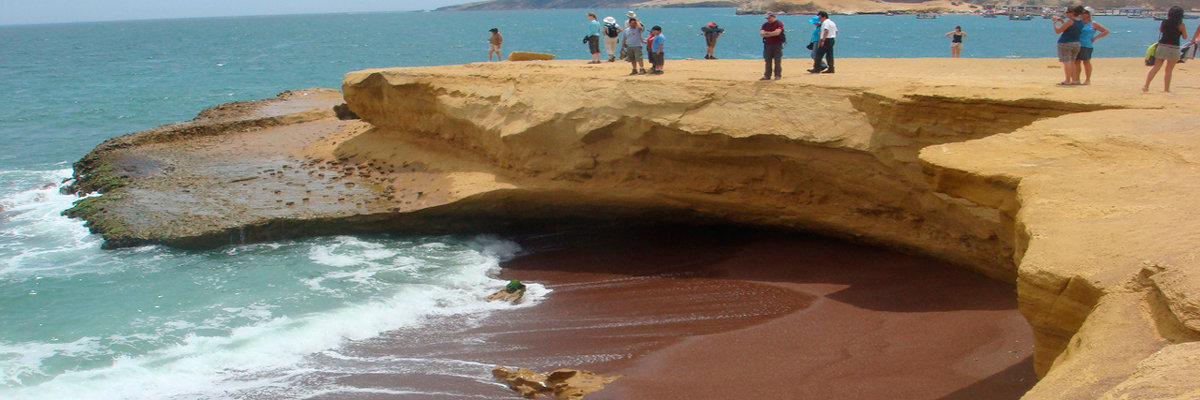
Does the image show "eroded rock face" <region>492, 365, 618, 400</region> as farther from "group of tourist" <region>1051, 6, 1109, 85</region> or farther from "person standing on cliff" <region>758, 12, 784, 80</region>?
"group of tourist" <region>1051, 6, 1109, 85</region>

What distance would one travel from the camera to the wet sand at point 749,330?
25.6 ft

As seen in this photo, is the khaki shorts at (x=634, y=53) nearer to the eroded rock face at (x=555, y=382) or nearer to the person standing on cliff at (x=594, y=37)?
the person standing on cliff at (x=594, y=37)

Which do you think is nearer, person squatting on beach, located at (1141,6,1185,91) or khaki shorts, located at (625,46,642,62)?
person squatting on beach, located at (1141,6,1185,91)

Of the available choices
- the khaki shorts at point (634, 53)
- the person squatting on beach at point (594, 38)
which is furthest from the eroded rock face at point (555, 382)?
the person squatting on beach at point (594, 38)

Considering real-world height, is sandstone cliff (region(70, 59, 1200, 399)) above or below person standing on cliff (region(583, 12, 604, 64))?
below

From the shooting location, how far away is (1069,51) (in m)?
9.77

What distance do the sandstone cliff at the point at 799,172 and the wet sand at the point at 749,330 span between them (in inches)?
22.8

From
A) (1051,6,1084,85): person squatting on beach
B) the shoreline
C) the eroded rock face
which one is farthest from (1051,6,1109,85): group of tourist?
the eroded rock face

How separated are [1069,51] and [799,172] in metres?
3.29

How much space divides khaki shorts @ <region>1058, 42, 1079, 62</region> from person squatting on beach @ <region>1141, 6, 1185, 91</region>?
0.77m

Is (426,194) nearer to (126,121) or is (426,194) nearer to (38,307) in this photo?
(38,307)

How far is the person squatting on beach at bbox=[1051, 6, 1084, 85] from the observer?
9750 millimetres

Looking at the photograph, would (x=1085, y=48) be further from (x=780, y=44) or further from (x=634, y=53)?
(x=634, y=53)

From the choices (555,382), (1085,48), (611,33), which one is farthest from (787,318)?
(611,33)
